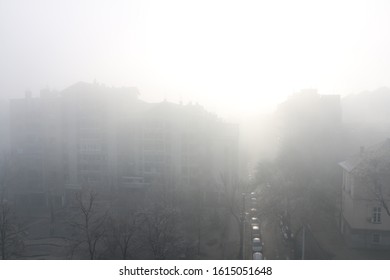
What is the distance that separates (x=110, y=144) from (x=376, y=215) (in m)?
7.63

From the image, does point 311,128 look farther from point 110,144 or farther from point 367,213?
point 110,144

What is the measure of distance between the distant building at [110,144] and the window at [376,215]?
4.40 metres

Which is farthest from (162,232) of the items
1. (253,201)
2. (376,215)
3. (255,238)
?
(253,201)

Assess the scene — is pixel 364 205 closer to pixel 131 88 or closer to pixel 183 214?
pixel 183 214

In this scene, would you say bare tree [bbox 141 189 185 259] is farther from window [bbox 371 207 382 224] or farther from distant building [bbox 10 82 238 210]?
distant building [bbox 10 82 238 210]

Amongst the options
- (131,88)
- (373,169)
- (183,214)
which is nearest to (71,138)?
(131,88)

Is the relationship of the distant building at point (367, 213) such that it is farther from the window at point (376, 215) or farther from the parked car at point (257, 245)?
the parked car at point (257, 245)

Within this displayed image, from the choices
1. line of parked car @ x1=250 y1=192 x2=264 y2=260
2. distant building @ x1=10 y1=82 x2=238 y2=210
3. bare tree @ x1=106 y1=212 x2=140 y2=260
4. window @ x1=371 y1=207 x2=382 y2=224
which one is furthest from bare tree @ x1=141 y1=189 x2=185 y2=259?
distant building @ x1=10 y1=82 x2=238 y2=210

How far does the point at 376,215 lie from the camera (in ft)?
22.3

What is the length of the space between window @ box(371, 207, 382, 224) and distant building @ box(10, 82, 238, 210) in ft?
14.4

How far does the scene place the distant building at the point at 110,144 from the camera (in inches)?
417

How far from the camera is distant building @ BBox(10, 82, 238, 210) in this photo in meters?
10.6

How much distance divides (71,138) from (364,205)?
8.58m

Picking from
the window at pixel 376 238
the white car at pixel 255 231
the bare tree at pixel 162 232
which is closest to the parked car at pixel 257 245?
the white car at pixel 255 231
